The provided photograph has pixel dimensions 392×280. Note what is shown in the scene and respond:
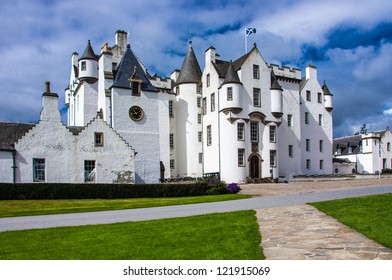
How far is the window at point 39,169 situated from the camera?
28938 mm

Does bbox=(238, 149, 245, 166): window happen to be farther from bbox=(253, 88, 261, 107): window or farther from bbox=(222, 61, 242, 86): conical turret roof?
bbox=(222, 61, 242, 86): conical turret roof

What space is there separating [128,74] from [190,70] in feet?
43.8

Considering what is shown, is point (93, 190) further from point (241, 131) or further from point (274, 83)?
point (274, 83)

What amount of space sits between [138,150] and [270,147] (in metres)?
16.6

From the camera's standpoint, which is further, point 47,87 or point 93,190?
point 47,87

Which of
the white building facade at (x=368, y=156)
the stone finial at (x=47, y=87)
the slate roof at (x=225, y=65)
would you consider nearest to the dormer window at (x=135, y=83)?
the stone finial at (x=47, y=87)

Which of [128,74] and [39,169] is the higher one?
[128,74]

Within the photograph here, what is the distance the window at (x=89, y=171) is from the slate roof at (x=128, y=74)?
895cm

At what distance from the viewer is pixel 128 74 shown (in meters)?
37.7

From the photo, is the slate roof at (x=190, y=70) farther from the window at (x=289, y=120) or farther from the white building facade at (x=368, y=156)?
the white building facade at (x=368, y=156)

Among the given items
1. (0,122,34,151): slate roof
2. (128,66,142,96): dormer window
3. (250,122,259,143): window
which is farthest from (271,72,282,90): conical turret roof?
(0,122,34,151): slate roof

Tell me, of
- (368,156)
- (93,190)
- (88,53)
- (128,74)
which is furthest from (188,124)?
(368,156)
